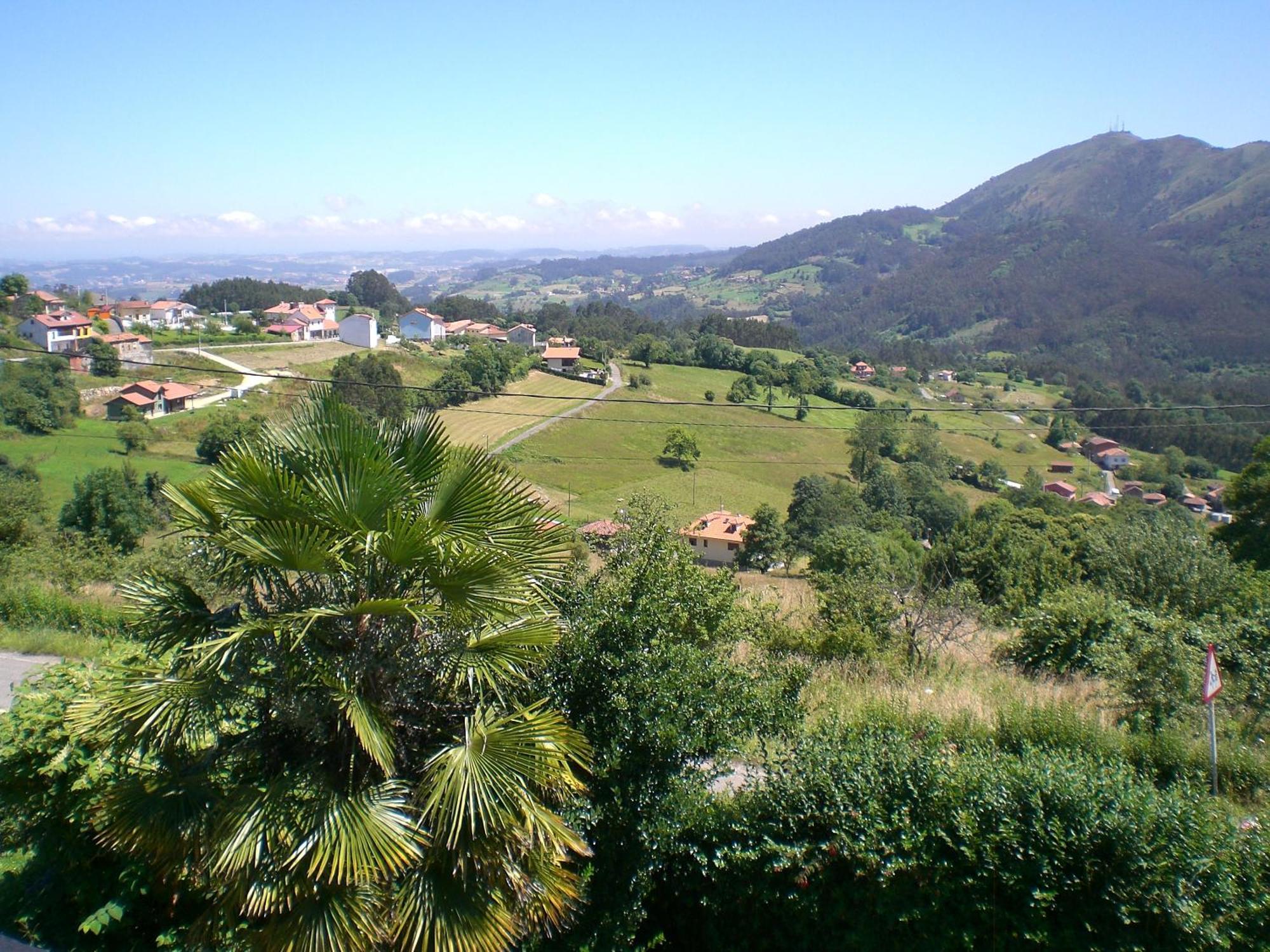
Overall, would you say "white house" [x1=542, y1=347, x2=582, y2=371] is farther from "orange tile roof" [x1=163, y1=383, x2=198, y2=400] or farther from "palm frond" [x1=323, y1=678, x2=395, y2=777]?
"palm frond" [x1=323, y1=678, x2=395, y2=777]

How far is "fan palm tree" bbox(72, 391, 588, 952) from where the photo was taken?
141 inches

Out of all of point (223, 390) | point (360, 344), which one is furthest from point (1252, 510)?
point (360, 344)

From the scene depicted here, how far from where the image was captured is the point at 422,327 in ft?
266

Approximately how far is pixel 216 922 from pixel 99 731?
102cm

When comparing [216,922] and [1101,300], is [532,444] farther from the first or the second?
[1101,300]

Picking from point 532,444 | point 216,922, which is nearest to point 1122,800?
point 216,922

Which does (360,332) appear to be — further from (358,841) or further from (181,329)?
(358,841)

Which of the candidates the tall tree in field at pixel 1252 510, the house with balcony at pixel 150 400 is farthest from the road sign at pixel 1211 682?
the house with balcony at pixel 150 400

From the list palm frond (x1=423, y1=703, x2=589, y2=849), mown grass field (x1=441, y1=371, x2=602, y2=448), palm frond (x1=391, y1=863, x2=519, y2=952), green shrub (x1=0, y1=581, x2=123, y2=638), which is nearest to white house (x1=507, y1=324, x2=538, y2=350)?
mown grass field (x1=441, y1=371, x2=602, y2=448)

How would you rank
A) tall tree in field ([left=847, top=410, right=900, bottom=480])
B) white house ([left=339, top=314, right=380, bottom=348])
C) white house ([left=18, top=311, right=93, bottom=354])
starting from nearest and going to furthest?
tall tree in field ([left=847, top=410, right=900, bottom=480]) → white house ([left=18, top=311, right=93, bottom=354]) → white house ([left=339, top=314, right=380, bottom=348])

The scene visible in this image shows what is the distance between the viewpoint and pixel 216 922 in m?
3.72

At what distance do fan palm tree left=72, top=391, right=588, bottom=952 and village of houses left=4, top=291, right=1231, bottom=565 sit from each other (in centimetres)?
2549

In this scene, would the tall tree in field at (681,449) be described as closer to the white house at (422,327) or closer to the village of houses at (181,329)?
the village of houses at (181,329)

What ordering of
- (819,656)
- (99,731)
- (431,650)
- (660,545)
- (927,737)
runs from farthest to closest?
(819,656) < (660,545) < (927,737) < (431,650) < (99,731)
